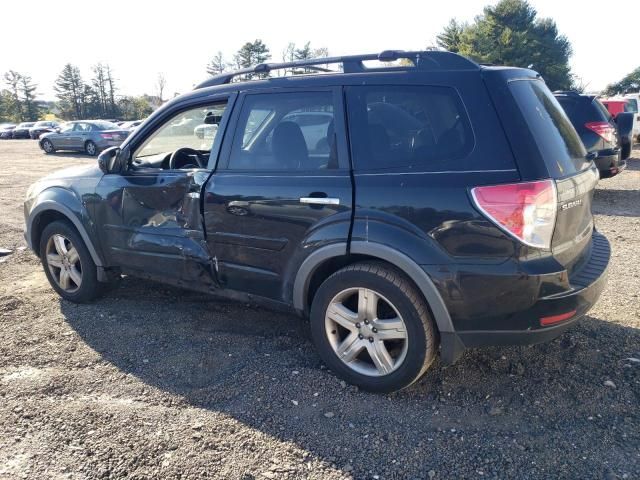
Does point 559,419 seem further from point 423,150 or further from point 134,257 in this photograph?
point 134,257

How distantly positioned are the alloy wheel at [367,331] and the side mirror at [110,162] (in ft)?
7.22

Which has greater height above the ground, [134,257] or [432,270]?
[432,270]

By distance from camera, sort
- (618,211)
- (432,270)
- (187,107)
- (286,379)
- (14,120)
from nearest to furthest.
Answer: (432,270)
(286,379)
(187,107)
(618,211)
(14,120)

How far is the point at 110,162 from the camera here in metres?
4.15

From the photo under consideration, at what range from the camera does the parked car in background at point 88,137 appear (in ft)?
71.7

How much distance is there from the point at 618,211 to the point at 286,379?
699 centimetres

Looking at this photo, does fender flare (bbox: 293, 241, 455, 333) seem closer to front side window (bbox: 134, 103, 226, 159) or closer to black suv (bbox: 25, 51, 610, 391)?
black suv (bbox: 25, 51, 610, 391)

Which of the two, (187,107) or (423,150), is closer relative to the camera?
(423,150)

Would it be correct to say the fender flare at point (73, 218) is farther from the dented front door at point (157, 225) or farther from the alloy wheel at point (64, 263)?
the alloy wheel at point (64, 263)

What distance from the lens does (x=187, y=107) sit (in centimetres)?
392

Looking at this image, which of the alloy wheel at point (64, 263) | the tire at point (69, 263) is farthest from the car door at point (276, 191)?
the alloy wheel at point (64, 263)

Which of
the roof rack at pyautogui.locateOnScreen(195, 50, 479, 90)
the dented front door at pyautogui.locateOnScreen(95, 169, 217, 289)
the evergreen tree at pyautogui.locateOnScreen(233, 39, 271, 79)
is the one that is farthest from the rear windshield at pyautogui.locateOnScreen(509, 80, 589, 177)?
the evergreen tree at pyautogui.locateOnScreen(233, 39, 271, 79)

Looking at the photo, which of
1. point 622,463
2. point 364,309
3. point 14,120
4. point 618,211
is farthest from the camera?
point 14,120

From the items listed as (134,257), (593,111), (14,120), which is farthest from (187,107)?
(14,120)
